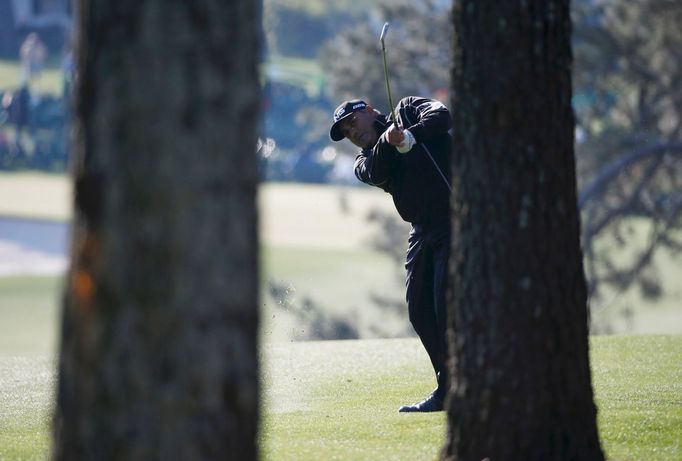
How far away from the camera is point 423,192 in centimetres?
775

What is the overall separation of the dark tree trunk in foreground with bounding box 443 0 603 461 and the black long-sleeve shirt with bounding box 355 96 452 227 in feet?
8.20

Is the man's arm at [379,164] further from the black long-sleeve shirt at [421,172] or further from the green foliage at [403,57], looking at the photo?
the green foliage at [403,57]

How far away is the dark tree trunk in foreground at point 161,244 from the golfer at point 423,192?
3692 mm

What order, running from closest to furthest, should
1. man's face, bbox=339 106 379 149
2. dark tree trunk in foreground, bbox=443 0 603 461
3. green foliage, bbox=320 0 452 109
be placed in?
dark tree trunk in foreground, bbox=443 0 603 461 → man's face, bbox=339 106 379 149 → green foliage, bbox=320 0 452 109


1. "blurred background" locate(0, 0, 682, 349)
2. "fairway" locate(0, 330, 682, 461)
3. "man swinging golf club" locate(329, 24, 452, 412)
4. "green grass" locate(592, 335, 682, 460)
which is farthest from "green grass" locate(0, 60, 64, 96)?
"man swinging golf club" locate(329, 24, 452, 412)

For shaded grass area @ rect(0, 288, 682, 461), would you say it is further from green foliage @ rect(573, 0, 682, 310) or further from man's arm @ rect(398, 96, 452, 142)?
green foliage @ rect(573, 0, 682, 310)

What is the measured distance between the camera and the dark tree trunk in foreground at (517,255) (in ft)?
16.6

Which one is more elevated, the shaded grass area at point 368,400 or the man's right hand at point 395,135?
the man's right hand at point 395,135

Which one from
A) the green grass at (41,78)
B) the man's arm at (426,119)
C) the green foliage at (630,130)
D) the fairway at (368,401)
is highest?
the green grass at (41,78)

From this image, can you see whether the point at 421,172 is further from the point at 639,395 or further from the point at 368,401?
the point at 639,395

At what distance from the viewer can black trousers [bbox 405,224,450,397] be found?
25.2 ft

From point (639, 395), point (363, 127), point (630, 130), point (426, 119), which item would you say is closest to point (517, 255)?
point (426, 119)

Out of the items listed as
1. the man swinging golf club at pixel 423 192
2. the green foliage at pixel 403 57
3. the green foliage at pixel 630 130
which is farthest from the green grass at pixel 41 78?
the man swinging golf club at pixel 423 192

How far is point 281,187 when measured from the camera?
2248 inches
